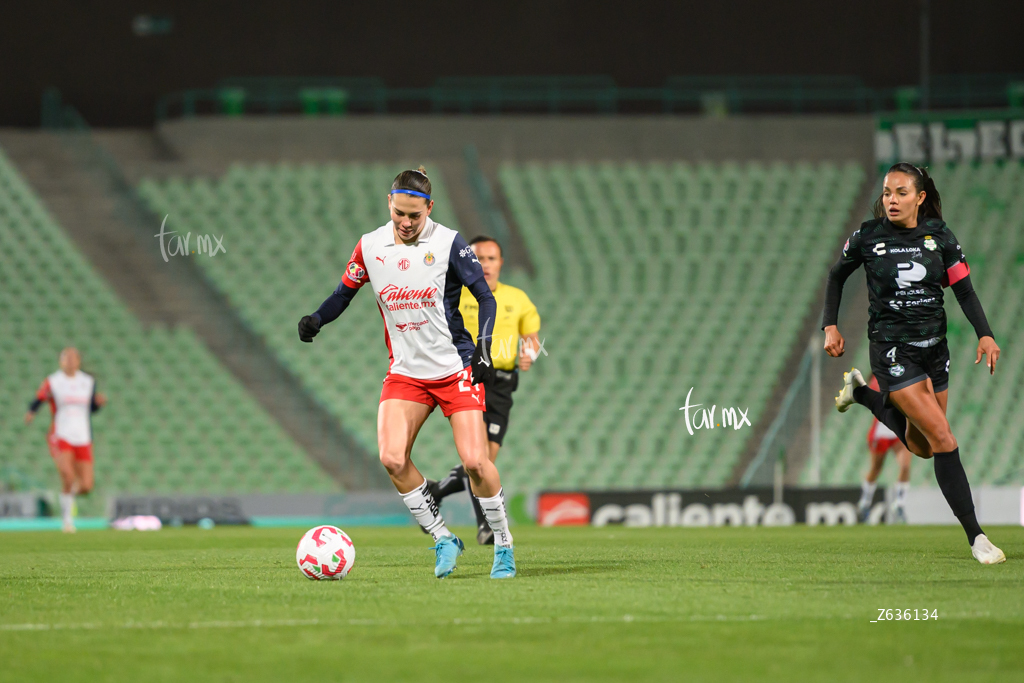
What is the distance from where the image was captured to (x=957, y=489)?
7.55m

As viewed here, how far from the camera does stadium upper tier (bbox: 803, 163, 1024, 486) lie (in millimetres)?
17844

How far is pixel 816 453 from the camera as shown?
1744cm

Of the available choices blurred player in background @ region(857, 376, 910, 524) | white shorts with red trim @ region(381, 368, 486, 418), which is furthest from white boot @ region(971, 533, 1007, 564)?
blurred player in background @ region(857, 376, 910, 524)

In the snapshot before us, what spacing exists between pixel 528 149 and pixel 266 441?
26.1ft

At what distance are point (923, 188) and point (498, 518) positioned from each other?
3.37m

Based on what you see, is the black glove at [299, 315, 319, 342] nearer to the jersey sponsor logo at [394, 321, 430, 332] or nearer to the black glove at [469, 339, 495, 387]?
the jersey sponsor logo at [394, 321, 430, 332]

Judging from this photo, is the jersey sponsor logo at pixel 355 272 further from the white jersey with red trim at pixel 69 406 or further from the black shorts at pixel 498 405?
the white jersey with red trim at pixel 69 406

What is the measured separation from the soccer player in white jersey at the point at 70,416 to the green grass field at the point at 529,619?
277 inches

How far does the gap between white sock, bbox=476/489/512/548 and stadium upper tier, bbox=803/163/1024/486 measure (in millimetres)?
11479

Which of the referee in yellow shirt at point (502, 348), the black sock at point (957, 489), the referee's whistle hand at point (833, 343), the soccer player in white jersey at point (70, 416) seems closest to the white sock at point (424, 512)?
the referee's whistle hand at point (833, 343)

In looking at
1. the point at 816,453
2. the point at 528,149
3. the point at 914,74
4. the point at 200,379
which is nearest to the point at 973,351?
the point at 816,453

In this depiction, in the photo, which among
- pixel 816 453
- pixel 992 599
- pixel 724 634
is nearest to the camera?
pixel 724 634

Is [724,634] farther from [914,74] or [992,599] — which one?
[914,74]

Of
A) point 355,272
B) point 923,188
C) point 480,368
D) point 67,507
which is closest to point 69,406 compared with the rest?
point 67,507
